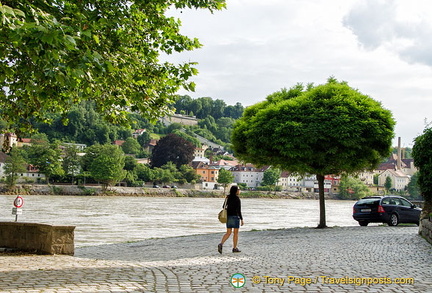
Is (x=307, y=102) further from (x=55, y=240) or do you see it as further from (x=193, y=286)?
(x=193, y=286)

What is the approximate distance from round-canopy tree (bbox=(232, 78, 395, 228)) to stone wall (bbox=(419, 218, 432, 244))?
572 centimetres

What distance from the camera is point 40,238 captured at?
11.8m

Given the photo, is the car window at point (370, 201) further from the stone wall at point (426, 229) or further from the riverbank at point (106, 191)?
the riverbank at point (106, 191)

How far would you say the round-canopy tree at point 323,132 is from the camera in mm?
21750

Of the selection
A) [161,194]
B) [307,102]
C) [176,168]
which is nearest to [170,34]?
[307,102]

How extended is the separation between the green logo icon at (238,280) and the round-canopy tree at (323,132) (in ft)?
46.2

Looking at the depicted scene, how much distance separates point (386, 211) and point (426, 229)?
7447 millimetres

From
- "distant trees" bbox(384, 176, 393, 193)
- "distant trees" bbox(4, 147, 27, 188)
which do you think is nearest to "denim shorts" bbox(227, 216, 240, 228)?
"distant trees" bbox(4, 147, 27, 188)

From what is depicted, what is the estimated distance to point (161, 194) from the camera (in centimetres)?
11312

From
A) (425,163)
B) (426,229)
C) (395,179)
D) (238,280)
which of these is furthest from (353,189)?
(238,280)

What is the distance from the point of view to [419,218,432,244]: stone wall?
14.7 meters

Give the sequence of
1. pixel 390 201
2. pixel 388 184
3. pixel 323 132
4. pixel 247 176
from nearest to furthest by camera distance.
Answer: pixel 323 132 → pixel 390 201 → pixel 388 184 → pixel 247 176

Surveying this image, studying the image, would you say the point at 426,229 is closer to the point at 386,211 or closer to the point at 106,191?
the point at 386,211

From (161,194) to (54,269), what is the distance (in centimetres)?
10522
